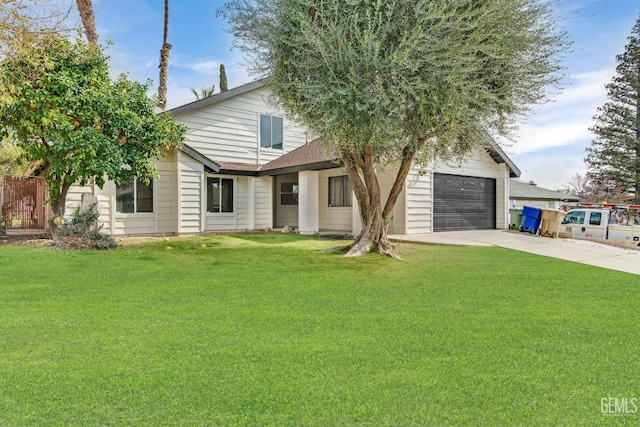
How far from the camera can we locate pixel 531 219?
15.3 m

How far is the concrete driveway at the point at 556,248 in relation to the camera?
9047 millimetres

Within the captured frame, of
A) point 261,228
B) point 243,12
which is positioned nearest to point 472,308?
point 243,12

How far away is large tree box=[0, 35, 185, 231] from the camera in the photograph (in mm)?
9523

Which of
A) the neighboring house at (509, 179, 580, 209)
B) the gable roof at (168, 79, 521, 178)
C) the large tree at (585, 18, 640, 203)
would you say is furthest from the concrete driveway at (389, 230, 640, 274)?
the large tree at (585, 18, 640, 203)

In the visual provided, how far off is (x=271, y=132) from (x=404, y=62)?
36.6 feet

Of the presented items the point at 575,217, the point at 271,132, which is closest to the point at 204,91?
the point at 271,132

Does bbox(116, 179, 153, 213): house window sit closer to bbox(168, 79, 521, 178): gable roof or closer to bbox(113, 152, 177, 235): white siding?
bbox(113, 152, 177, 235): white siding

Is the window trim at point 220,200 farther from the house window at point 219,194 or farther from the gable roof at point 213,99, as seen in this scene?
the gable roof at point 213,99

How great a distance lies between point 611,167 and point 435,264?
26.6 m

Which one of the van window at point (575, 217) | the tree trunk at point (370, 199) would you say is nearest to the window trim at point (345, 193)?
the tree trunk at point (370, 199)

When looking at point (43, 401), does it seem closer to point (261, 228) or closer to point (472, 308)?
point (472, 308)

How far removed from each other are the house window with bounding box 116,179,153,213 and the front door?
19.6 ft

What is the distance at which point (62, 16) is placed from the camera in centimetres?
856

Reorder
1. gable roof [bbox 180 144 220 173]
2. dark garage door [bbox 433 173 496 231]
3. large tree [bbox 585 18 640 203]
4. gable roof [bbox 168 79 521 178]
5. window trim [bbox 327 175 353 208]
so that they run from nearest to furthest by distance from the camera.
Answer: gable roof [bbox 180 144 220 173] → gable roof [bbox 168 79 521 178] → dark garage door [bbox 433 173 496 231] → window trim [bbox 327 175 353 208] → large tree [bbox 585 18 640 203]
